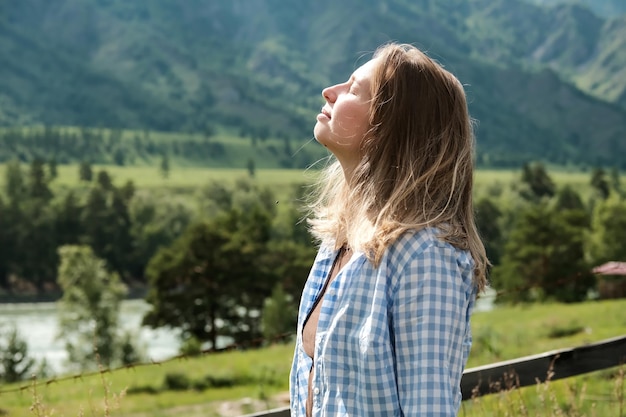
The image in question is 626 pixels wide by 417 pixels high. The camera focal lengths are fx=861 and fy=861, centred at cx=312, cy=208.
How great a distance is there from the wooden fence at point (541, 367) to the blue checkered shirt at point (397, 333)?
158cm

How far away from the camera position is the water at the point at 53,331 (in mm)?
59938

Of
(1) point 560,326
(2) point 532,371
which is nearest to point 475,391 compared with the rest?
(2) point 532,371

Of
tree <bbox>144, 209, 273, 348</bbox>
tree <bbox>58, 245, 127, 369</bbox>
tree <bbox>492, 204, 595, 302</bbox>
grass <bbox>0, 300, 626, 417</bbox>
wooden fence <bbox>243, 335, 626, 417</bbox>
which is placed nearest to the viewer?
wooden fence <bbox>243, 335, 626, 417</bbox>

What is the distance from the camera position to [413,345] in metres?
1.91

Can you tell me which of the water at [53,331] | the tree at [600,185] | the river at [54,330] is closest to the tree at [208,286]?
the river at [54,330]

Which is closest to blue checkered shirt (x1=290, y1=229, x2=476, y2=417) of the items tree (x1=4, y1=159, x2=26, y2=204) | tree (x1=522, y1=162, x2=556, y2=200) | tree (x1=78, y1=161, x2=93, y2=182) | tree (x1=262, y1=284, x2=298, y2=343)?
tree (x1=262, y1=284, x2=298, y2=343)

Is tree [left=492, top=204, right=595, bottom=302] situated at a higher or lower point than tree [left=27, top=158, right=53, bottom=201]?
lower

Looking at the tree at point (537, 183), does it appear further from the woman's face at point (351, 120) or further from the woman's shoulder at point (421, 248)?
the woman's shoulder at point (421, 248)

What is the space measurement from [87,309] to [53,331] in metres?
19.8

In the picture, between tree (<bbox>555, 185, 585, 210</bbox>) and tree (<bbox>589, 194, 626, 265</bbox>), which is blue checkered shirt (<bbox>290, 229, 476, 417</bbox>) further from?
tree (<bbox>555, 185, 585, 210</bbox>)

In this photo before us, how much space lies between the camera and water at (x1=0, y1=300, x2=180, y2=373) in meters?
59.9

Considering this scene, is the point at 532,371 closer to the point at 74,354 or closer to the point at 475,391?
the point at 475,391

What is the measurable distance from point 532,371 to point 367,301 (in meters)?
2.14

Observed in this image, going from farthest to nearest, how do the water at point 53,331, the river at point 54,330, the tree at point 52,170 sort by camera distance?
the tree at point 52,170
the river at point 54,330
the water at point 53,331
